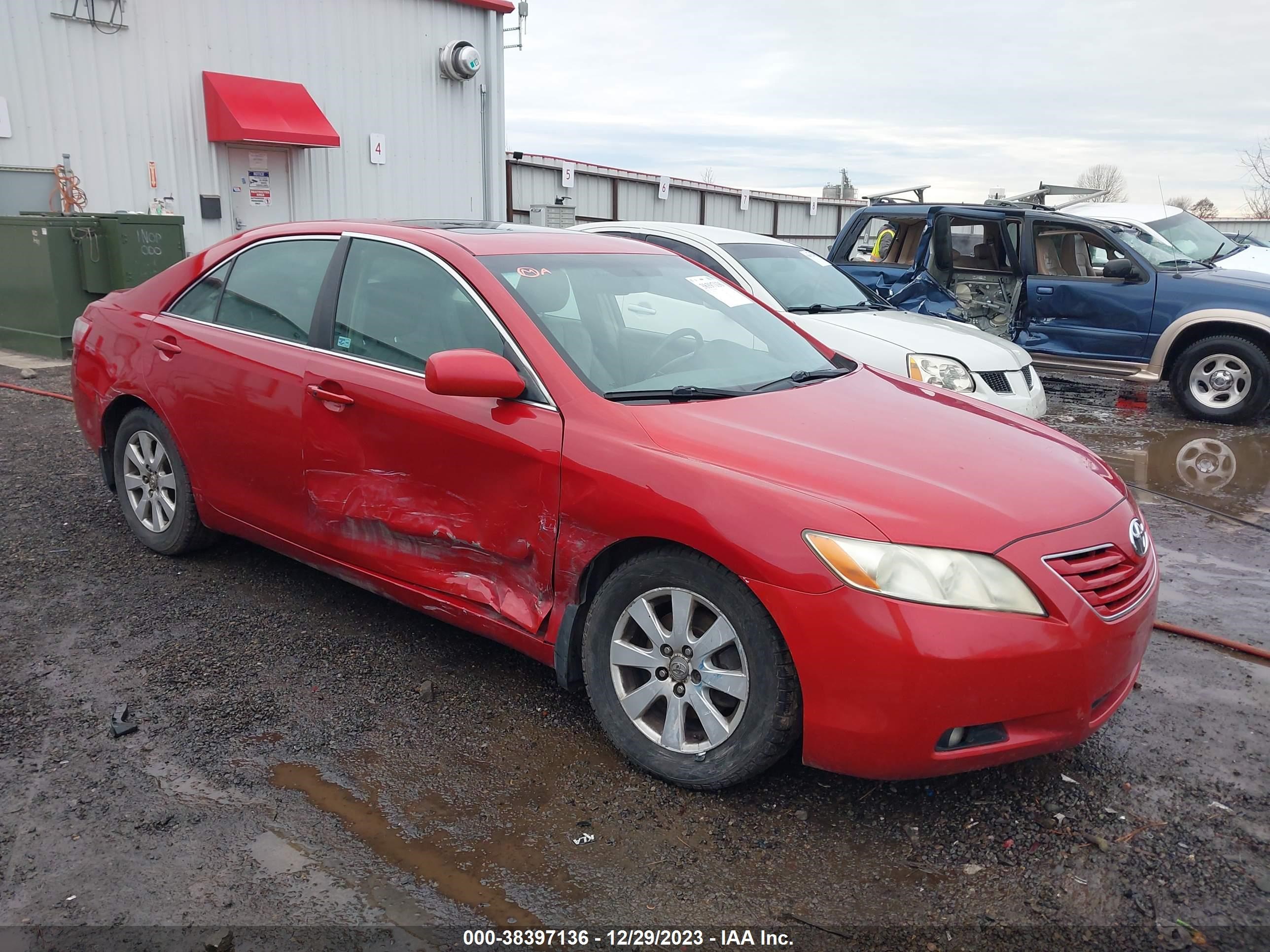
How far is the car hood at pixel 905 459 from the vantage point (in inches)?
103

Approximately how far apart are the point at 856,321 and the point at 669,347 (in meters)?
3.64

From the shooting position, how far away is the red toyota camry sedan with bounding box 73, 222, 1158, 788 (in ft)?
8.38

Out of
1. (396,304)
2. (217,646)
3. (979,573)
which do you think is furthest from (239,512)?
(979,573)

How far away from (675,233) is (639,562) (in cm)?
505

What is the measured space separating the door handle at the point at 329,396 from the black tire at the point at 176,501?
1.03 meters

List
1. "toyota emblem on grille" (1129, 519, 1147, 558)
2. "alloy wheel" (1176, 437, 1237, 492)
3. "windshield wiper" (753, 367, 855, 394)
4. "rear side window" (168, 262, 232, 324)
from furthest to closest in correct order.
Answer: "alloy wheel" (1176, 437, 1237, 492)
"rear side window" (168, 262, 232, 324)
"windshield wiper" (753, 367, 855, 394)
"toyota emblem on grille" (1129, 519, 1147, 558)

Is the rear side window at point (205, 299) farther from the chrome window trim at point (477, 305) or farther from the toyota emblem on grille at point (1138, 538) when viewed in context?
the toyota emblem on grille at point (1138, 538)

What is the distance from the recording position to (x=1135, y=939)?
92.7 inches

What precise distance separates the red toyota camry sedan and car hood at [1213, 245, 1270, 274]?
7.73 meters

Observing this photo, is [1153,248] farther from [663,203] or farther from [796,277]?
[663,203]

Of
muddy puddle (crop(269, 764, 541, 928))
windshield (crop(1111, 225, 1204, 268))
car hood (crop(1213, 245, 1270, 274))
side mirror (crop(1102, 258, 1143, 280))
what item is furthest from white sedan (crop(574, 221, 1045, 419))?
car hood (crop(1213, 245, 1270, 274))

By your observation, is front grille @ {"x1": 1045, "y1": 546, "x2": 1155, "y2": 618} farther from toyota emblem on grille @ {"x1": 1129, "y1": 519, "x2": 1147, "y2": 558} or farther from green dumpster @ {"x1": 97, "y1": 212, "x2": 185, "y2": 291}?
green dumpster @ {"x1": 97, "y1": 212, "x2": 185, "y2": 291}

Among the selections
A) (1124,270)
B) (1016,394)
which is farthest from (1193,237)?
(1016,394)

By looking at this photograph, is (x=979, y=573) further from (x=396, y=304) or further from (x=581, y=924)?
(x=396, y=304)
